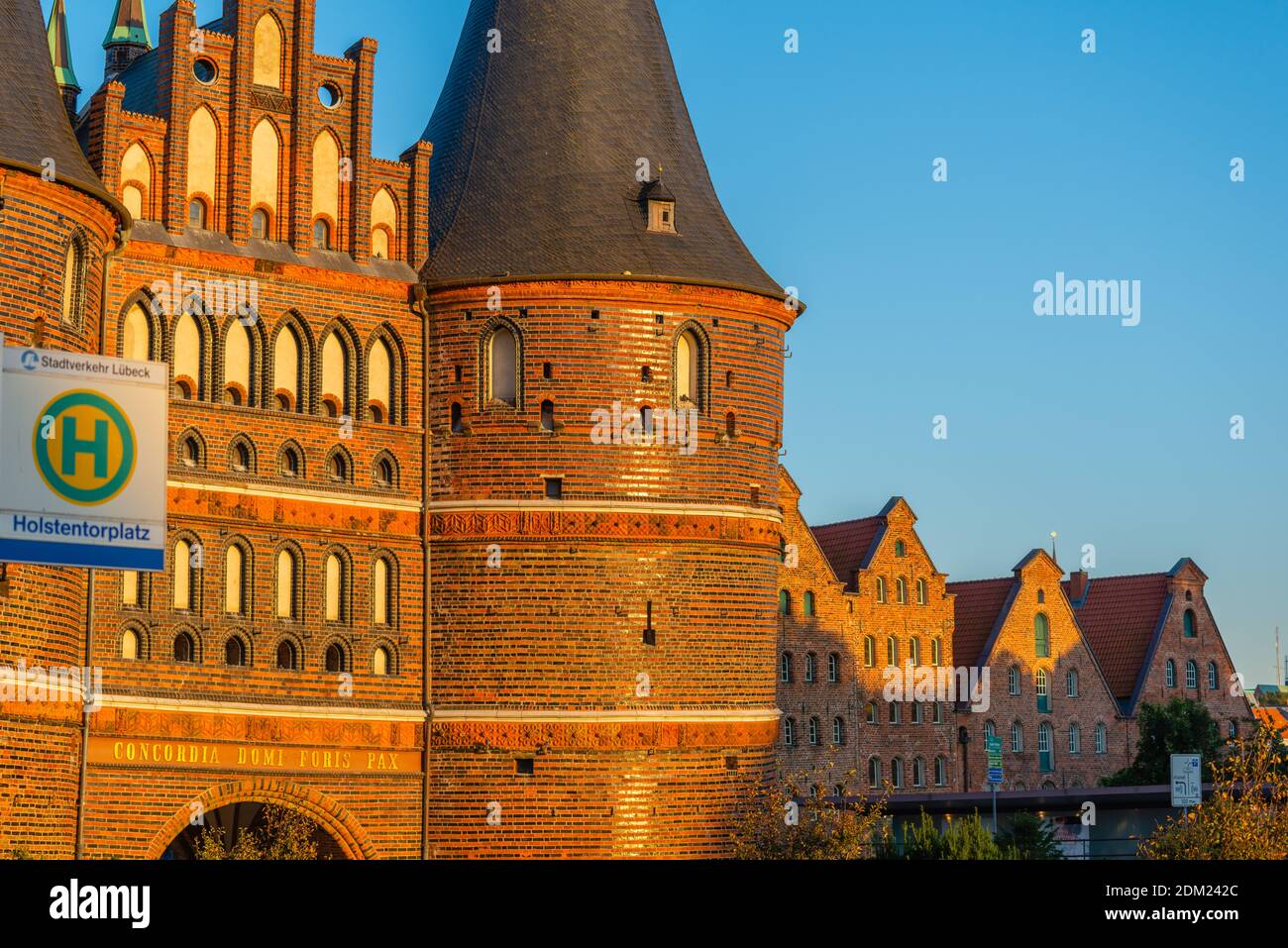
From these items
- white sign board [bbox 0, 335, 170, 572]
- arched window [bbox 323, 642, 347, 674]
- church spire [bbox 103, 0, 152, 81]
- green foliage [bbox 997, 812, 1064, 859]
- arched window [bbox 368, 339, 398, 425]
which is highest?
church spire [bbox 103, 0, 152, 81]

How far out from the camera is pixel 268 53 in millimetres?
38906

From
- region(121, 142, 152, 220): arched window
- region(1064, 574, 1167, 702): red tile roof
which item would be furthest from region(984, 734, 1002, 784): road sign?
region(121, 142, 152, 220): arched window

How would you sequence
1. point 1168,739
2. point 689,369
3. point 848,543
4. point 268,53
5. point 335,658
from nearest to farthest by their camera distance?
point 335,658 < point 268,53 < point 689,369 < point 848,543 < point 1168,739

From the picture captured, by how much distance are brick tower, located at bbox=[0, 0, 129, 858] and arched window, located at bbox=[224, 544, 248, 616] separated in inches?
113

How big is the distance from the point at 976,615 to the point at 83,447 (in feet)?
148

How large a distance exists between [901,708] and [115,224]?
1450 inches

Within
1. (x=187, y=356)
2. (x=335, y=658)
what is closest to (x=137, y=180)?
(x=187, y=356)

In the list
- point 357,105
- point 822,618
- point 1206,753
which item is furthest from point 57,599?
point 1206,753

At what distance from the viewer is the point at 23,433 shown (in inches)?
1240

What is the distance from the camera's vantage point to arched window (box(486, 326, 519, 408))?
39.3 meters

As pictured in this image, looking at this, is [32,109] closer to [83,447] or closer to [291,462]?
[83,447]

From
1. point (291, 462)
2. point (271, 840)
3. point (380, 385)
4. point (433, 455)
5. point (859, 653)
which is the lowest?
point (271, 840)

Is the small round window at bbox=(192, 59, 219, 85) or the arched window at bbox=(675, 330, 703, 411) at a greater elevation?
the small round window at bbox=(192, 59, 219, 85)

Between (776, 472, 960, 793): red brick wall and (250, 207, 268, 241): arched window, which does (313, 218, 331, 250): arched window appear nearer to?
(250, 207, 268, 241): arched window
